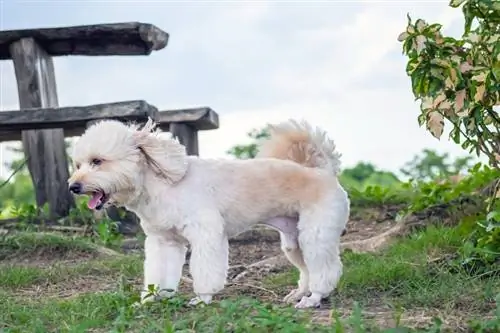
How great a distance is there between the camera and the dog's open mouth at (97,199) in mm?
4630

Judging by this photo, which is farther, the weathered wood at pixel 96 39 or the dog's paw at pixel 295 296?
the weathered wood at pixel 96 39

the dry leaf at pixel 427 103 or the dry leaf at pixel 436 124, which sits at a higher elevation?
the dry leaf at pixel 427 103

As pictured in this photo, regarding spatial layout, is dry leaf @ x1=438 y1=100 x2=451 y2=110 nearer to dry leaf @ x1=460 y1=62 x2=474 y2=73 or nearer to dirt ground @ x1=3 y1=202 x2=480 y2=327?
dry leaf @ x1=460 y1=62 x2=474 y2=73

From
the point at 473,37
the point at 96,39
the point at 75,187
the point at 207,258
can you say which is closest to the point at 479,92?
the point at 473,37

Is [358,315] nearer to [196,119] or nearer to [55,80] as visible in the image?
[196,119]

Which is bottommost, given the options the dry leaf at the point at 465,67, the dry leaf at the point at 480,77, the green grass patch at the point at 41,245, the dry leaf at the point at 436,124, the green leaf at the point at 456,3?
the green grass patch at the point at 41,245

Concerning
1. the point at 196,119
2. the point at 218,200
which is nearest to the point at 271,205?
the point at 218,200

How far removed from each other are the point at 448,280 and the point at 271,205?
1.11 metres

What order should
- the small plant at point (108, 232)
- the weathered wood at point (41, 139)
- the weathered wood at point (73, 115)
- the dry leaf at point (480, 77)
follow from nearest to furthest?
the dry leaf at point (480, 77) < the weathered wood at point (73, 115) < the small plant at point (108, 232) < the weathered wood at point (41, 139)

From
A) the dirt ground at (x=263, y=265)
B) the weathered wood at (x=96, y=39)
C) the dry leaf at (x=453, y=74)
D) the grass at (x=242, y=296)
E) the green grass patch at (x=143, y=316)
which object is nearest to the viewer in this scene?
the green grass patch at (x=143, y=316)

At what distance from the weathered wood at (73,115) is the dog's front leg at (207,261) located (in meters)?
2.67

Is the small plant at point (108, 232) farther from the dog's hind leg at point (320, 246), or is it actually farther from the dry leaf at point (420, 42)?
the dry leaf at point (420, 42)

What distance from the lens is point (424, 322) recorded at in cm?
402

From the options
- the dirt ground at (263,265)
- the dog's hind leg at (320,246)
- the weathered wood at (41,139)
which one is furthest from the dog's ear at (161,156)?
the weathered wood at (41,139)
